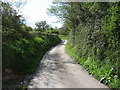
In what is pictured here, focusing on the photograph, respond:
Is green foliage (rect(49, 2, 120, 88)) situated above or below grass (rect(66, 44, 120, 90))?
above

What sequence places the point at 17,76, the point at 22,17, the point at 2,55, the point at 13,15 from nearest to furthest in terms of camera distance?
1. the point at 2,55
2. the point at 17,76
3. the point at 13,15
4. the point at 22,17

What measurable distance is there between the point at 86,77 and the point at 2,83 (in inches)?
155

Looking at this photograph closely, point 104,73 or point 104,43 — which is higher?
point 104,43

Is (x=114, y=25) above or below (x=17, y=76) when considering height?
above

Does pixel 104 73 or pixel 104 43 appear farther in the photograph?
pixel 104 43

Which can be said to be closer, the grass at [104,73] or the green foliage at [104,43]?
the grass at [104,73]

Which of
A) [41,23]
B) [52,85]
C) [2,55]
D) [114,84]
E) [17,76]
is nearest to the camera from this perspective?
[114,84]

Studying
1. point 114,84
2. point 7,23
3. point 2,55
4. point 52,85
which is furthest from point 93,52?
point 7,23

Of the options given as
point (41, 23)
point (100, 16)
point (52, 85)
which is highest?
point (41, 23)

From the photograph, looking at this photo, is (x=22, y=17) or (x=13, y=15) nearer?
(x=13, y=15)

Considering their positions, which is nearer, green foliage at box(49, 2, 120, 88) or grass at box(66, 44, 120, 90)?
grass at box(66, 44, 120, 90)

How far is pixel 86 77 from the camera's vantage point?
638 centimetres

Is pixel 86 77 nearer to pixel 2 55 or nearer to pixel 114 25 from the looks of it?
pixel 114 25

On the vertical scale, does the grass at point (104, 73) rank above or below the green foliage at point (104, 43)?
below
